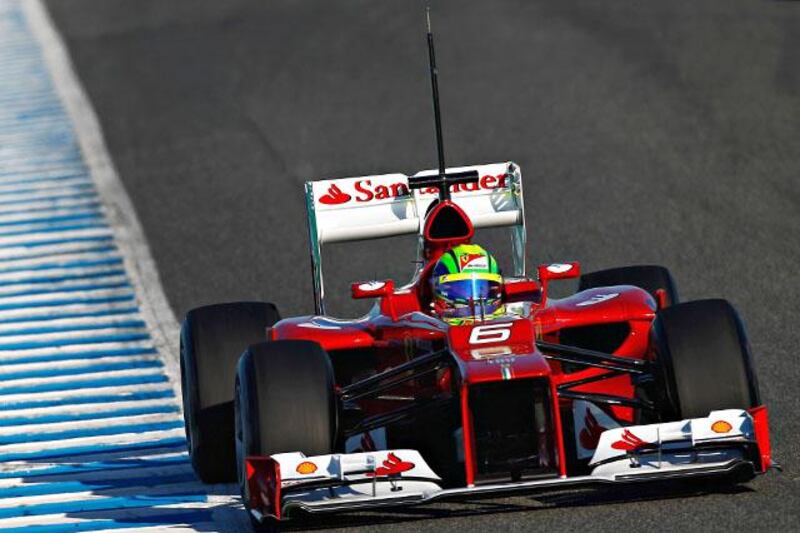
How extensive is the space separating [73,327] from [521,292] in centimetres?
532

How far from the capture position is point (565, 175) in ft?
59.9

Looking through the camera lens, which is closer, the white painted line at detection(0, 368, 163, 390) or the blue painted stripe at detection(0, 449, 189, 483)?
the blue painted stripe at detection(0, 449, 189, 483)

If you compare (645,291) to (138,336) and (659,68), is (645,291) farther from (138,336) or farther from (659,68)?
(659,68)

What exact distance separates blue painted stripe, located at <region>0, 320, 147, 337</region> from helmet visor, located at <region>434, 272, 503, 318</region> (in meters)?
4.88

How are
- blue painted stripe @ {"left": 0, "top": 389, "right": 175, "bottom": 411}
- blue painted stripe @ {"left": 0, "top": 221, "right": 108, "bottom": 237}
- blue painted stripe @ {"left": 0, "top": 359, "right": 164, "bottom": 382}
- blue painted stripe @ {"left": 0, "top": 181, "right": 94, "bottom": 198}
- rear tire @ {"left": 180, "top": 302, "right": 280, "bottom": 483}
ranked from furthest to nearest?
blue painted stripe @ {"left": 0, "top": 181, "right": 94, "bottom": 198}, blue painted stripe @ {"left": 0, "top": 221, "right": 108, "bottom": 237}, blue painted stripe @ {"left": 0, "top": 359, "right": 164, "bottom": 382}, blue painted stripe @ {"left": 0, "top": 389, "right": 175, "bottom": 411}, rear tire @ {"left": 180, "top": 302, "right": 280, "bottom": 483}

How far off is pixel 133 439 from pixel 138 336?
259 cm

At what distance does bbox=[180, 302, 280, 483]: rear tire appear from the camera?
1050 cm

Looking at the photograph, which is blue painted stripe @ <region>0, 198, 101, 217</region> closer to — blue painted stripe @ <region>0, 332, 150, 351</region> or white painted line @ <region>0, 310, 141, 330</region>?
white painted line @ <region>0, 310, 141, 330</region>

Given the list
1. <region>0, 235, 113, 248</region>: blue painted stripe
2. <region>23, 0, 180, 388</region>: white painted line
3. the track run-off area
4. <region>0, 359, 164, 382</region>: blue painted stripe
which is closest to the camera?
the track run-off area

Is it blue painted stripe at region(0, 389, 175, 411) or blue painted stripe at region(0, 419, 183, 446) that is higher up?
→ blue painted stripe at region(0, 389, 175, 411)

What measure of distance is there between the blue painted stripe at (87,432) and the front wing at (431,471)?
3.30m

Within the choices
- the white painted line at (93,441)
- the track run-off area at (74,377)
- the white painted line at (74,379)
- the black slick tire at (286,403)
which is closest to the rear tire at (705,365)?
the black slick tire at (286,403)

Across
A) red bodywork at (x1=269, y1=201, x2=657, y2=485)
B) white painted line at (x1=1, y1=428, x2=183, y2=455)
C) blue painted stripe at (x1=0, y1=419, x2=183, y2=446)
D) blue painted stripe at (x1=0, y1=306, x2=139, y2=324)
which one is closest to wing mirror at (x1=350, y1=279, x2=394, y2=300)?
red bodywork at (x1=269, y1=201, x2=657, y2=485)

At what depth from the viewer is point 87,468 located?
11273mm
